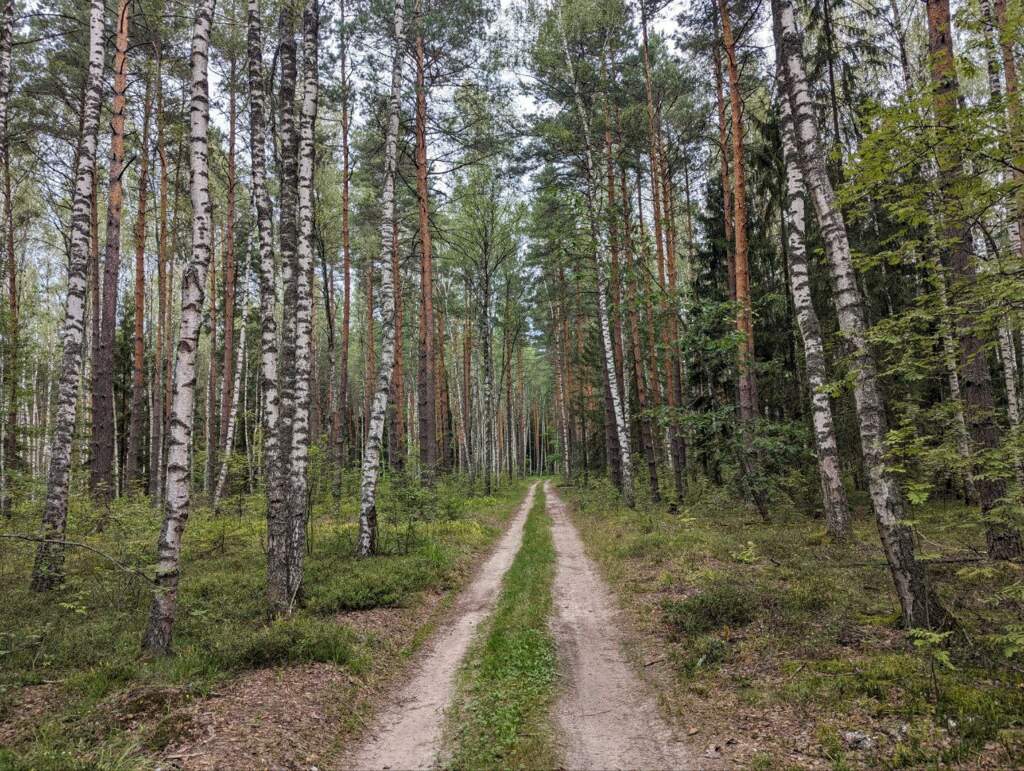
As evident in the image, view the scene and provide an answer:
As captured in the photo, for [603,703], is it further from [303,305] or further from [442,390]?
[442,390]

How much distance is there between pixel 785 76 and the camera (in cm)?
725

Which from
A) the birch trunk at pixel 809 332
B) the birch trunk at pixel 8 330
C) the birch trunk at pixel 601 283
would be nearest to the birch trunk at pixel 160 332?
the birch trunk at pixel 8 330

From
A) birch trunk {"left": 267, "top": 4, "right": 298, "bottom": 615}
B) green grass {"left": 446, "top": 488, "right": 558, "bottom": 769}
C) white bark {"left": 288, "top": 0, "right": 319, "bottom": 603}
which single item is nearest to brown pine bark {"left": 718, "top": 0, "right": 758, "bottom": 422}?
green grass {"left": 446, "top": 488, "right": 558, "bottom": 769}

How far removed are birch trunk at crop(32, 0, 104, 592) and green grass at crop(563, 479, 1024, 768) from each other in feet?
35.4

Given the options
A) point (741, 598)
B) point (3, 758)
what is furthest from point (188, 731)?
point (741, 598)

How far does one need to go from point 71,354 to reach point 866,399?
44.0ft

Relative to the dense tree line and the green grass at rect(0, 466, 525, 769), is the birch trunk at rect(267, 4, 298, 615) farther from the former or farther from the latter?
the green grass at rect(0, 466, 525, 769)

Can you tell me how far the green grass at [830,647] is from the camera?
424 cm

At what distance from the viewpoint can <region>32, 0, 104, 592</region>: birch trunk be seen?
30.3ft

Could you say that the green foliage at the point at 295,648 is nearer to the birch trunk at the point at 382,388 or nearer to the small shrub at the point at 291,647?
the small shrub at the point at 291,647

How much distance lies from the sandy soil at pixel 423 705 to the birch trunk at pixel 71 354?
290 inches

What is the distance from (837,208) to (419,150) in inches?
550

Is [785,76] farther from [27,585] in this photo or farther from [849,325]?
[27,585]

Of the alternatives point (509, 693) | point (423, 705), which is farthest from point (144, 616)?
point (509, 693)
